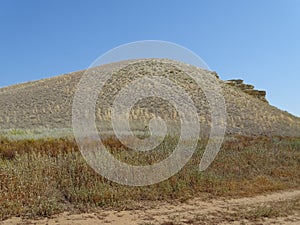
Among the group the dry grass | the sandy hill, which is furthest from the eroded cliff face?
the dry grass

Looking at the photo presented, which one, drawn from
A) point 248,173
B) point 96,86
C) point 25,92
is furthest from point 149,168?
point 25,92

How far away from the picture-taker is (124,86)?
41344 millimetres

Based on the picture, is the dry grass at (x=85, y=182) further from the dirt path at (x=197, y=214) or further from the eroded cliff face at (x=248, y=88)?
the eroded cliff face at (x=248, y=88)

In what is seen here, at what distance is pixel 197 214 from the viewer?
7.12 metres

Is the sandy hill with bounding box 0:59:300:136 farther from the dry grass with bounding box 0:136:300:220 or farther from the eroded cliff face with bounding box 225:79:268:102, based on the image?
the dry grass with bounding box 0:136:300:220

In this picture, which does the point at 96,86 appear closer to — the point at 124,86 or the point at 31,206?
the point at 124,86

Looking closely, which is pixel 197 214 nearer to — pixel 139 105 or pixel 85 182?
pixel 85 182

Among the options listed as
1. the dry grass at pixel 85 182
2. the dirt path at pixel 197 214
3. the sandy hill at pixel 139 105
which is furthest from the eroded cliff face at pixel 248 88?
the dirt path at pixel 197 214

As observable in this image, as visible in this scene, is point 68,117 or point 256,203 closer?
point 256,203

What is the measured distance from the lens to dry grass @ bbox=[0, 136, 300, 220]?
7.51 meters

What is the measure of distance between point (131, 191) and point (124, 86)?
1314 inches

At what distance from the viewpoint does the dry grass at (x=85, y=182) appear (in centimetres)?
751

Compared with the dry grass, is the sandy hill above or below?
above

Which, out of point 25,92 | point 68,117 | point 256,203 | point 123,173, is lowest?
point 256,203
